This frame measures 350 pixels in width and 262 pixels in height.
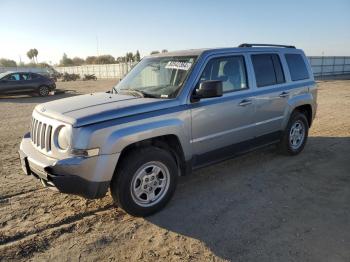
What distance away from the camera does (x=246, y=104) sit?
16.6 feet

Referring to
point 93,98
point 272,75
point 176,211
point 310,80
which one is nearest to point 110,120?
point 93,98

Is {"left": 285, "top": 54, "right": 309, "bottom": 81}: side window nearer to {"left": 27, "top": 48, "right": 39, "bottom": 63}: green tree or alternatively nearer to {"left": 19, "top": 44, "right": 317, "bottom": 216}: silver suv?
{"left": 19, "top": 44, "right": 317, "bottom": 216}: silver suv

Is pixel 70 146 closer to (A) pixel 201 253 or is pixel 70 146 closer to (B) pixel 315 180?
(A) pixel 201 253

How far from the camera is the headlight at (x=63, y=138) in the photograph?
355 cm

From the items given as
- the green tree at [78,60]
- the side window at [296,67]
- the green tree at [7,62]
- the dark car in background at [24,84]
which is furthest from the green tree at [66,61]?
the side window at [296,67]

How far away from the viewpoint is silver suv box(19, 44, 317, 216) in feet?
11.7

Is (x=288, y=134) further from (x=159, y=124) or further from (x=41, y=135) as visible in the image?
(x=41, y=135)

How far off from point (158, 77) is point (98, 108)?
1.22 meters

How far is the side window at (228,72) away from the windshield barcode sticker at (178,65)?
0.24 m

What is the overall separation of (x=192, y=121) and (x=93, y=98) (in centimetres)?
141

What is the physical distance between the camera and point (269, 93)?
18.1 feet

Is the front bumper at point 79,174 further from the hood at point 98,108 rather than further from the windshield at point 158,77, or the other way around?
the windshield at point 158,77

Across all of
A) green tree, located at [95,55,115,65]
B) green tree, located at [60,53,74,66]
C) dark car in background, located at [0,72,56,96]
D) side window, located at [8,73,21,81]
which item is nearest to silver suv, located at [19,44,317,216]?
dark car in background, located at [0,72,56,96]

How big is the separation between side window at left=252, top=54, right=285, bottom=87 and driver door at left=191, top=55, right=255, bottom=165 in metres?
0.32
